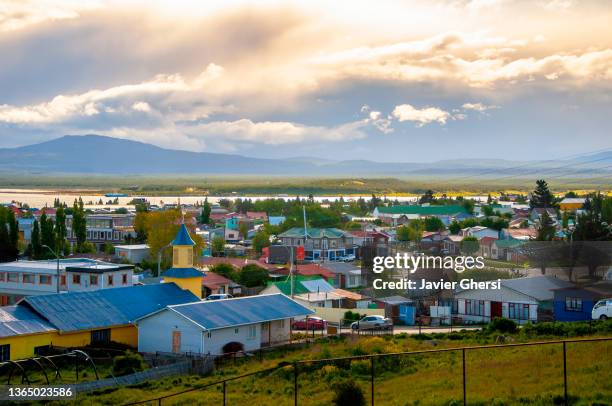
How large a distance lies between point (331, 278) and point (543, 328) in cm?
Answer: 2666

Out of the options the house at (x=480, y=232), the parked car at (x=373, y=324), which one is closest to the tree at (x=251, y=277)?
the parked car at (x=373, y=324)

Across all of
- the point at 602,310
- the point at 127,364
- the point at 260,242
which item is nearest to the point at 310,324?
the point at 127,364

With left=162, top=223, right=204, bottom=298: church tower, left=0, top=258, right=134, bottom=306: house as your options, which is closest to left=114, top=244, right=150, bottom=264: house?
left=0, top=258, right=134, bottom=306: house

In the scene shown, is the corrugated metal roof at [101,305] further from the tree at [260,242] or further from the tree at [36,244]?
the tree at [260,242]

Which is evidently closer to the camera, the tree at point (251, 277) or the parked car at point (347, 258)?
the tree at point (251, 277)

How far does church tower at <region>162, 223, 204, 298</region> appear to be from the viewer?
39562mm

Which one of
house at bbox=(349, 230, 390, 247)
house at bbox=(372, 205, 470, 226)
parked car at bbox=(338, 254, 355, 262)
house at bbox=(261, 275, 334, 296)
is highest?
house at bbox=(372, 205, 470, 226)

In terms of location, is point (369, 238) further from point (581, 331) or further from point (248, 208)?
point (248, 208)

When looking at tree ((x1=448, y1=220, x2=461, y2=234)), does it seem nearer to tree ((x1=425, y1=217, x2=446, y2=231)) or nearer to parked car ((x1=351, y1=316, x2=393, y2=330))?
tree ((x1=425, y1=217, x2=446, y2=231))

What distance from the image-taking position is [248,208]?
148250 mm

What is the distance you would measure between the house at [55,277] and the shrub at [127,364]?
1586cm

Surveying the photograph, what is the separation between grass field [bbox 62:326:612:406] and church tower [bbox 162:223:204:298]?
8.84 m

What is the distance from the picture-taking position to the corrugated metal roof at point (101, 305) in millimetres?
33344

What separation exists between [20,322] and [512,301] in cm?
2390
